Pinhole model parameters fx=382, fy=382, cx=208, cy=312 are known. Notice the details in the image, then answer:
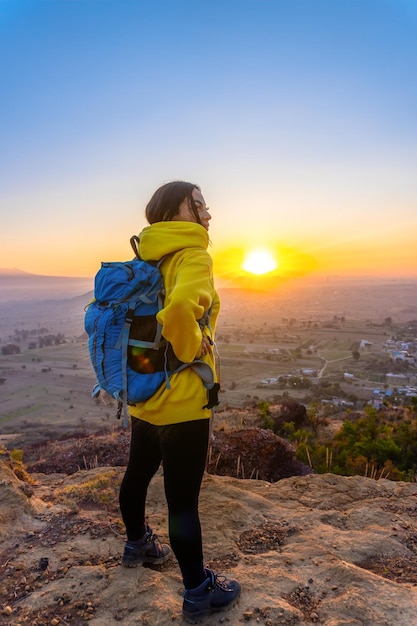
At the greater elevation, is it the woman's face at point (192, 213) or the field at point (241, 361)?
the woman's face at point (192, 213)

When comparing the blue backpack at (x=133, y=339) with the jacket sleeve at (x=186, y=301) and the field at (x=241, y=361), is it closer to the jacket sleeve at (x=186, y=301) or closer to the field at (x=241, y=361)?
the jacket sleeve at (x=186, y=301)

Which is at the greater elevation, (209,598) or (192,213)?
(192,213)

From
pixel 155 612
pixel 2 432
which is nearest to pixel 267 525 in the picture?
pixel 155 612

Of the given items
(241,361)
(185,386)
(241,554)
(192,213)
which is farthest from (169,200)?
(241,361)

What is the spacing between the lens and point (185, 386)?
1.86 m

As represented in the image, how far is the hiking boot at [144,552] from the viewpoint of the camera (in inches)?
95.3

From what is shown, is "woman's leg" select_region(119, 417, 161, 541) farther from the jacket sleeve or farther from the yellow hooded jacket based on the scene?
the jacket sleeve

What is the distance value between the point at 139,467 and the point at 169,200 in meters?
1.52

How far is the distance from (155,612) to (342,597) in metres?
1.02

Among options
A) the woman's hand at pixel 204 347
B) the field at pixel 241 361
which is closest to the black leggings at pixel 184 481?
the woman's hand at pixel 204 347

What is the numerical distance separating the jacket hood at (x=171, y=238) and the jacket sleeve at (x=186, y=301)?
6 cm

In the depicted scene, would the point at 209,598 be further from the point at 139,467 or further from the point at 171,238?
the point at 171,238

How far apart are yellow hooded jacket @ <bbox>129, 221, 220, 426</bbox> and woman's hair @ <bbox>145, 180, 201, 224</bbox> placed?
0.09 m

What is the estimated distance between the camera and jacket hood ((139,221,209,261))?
188 cm
